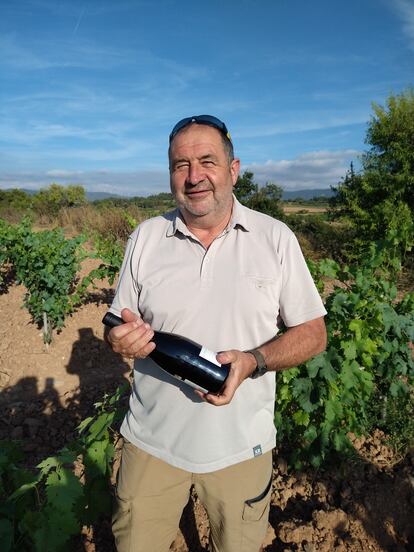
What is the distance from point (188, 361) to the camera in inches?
69.0

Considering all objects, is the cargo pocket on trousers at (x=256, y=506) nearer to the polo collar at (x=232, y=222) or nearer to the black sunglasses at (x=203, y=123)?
the polo collar at (x=232, y=222)

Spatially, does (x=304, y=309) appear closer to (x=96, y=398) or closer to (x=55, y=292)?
(x=96, y=398)

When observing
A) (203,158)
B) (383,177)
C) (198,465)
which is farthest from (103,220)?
(198,465)

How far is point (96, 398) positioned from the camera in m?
4.95

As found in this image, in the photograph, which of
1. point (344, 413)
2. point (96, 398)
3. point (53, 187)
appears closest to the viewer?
point (344, 413)

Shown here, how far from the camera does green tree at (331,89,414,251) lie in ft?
36.9

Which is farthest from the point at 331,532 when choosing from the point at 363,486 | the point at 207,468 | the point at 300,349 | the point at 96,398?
the point at 96,398

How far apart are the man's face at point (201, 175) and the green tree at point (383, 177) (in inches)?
395

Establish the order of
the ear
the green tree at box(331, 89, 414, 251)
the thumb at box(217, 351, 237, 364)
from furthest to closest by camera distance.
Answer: the green tree at box(331, 89, 414, 251) < the ear < the thumb at box(217, 351, 237, 364)

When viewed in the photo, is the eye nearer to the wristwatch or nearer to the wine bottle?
the wine bottle

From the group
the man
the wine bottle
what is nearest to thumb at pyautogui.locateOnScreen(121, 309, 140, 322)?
the man

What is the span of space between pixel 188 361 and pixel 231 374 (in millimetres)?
232

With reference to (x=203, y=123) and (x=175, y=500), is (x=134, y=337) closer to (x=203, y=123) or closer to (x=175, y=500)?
(x=175, y=500)

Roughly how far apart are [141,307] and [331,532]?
7.19ft
